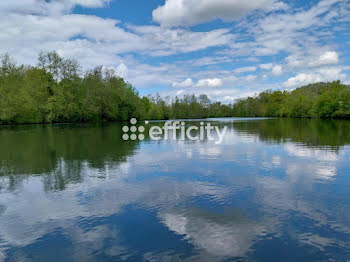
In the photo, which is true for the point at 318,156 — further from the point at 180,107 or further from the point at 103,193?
the point at 180,107

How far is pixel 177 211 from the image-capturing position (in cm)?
671

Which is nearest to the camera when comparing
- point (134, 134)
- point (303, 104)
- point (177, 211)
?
point (177, 211)

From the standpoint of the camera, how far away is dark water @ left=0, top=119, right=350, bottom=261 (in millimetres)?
4910

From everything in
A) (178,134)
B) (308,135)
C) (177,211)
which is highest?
(178,134)

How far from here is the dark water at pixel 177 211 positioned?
4.91 m

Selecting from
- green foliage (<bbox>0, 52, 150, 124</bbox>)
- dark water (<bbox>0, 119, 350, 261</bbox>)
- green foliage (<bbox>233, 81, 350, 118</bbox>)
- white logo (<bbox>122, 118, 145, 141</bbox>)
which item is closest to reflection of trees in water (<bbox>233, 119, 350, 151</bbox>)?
dark water (<bbox>0, 119, 350, 261</bbox>)

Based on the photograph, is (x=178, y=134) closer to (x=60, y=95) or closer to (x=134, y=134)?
(x=134, y=134)

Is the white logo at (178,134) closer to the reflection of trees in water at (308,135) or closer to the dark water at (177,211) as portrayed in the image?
the reflection of trees in water at (308,135)

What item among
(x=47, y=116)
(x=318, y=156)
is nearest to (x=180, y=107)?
(x=47, y=116)

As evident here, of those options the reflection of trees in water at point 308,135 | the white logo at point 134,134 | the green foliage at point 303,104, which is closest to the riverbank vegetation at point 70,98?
the green foliage at point 303,104

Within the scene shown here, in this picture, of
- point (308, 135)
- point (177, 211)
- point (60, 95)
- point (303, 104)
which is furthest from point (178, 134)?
point (303, 104)

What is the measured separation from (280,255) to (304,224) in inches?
59.9

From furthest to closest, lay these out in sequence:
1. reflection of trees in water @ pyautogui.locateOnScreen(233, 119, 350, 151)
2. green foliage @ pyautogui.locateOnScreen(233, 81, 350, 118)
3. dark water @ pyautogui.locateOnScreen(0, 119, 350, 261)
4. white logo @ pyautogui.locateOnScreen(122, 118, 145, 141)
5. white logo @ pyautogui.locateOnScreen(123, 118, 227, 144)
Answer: green foliage @ pyautogui.locateOnScreen(233, 81, 350, 118) < white logo @ pyautogui.locateOnScreen(122, 118, 145, 141) < white logo @ pyautogui.locateOnScreen(123, 118, 227, 144) < reflection of trees in water @ pyautogui.locateOnScreen(233, 119, 350, 151) < dark water @ pyautogui.locateOnScreen(0, 119, 350, 261)

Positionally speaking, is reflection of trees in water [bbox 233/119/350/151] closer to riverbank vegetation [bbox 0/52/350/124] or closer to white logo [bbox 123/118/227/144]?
white logo [bbox 123/118/227/144]
